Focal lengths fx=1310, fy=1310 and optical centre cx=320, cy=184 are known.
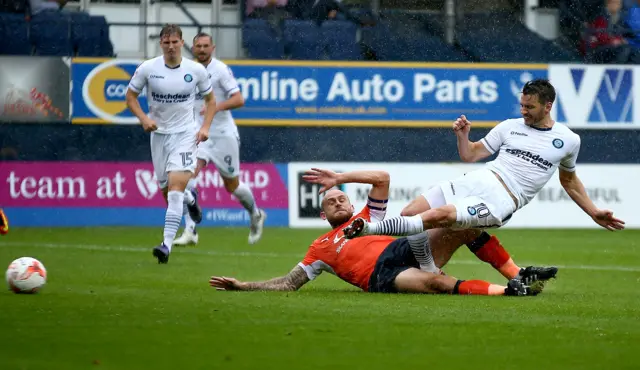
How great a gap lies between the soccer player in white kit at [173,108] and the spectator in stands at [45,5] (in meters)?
9.33

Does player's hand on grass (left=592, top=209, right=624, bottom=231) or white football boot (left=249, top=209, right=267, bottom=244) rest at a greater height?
player's hand on grass (left=592, top=209, right=624, bottom=231)

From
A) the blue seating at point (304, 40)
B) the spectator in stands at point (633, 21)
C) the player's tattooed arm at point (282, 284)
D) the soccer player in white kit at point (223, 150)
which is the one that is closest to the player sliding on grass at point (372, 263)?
the player's tattooed arm at point (282, 284)

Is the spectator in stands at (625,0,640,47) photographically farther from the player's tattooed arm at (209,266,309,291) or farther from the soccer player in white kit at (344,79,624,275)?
the player's tattooed arm at (209,266,309,291)

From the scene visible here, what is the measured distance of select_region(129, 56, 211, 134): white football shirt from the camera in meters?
13.0

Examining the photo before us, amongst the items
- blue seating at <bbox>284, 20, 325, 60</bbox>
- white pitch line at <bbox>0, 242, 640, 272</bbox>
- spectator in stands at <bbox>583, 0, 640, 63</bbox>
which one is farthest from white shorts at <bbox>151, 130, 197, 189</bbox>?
spectator in stands at <bbox>583, 0, 640, 63</bbox>

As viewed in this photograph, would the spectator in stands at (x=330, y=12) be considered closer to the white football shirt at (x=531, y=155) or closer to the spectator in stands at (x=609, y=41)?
the spectator in stands at (x=609, y=41)

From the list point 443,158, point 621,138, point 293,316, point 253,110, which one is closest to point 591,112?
point 621,138

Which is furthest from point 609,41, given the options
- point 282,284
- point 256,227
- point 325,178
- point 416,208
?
point 325,178

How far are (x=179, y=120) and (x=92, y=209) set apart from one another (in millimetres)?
7800

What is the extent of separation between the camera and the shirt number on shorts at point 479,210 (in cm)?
923

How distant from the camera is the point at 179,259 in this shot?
13320mm

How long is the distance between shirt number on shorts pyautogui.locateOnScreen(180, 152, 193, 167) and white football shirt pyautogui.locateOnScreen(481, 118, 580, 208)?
4.19 metres

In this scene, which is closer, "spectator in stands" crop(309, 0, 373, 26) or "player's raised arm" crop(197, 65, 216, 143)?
"player's raised arm" crop(197, 65, 216, 143)

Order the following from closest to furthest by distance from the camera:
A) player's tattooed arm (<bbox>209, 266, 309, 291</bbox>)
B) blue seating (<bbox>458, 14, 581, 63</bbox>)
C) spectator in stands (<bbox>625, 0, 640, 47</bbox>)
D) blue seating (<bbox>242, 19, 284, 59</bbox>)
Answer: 1. player's tattooed arm (<bbox>209, 266, 309, 291</bbox>)
2. blue seating (<bbox>242, 19, 284, 59</bbox>)
3. spectator in stands (<bbox>625, 0, 640, 47</bbox>)
4. blue seating (<bbox>458, 14, 581, 63</bbox>)
